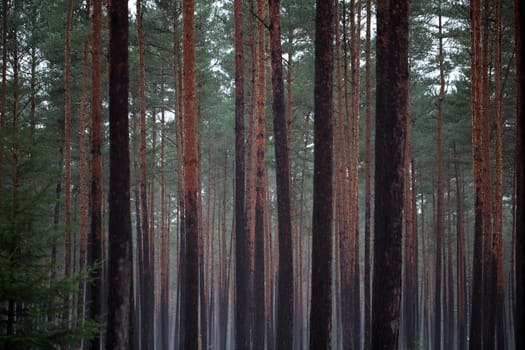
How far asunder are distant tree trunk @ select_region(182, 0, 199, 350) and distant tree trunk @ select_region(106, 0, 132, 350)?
144 centimetres

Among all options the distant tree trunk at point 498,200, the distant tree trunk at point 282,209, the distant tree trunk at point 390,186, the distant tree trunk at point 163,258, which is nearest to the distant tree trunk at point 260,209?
the distant tree trunk at point 282,209

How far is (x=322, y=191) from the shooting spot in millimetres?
8375

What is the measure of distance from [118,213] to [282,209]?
3396mm

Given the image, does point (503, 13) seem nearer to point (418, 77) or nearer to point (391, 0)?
point (418, 77)

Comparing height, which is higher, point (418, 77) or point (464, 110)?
point (418, 77)

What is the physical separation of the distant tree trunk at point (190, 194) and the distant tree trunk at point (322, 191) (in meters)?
2.29

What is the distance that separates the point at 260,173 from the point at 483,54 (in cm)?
902

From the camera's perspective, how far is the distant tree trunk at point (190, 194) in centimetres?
930

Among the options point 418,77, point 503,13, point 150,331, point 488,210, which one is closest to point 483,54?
point 503,13

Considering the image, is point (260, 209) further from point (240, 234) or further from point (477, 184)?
point (477, 184)

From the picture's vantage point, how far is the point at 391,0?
7387 mm

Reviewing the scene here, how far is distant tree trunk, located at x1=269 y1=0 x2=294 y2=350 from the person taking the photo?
10.1 m

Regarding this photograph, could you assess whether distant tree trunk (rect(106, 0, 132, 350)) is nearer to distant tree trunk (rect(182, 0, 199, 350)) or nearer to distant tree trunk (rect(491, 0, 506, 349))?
distant tree trunk (rect(182, 0, 199, 350))

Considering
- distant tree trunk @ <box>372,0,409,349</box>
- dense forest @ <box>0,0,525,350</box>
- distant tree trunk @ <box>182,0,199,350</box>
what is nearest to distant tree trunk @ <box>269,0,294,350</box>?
dense forest @ <box>0,0,525,350</box>
